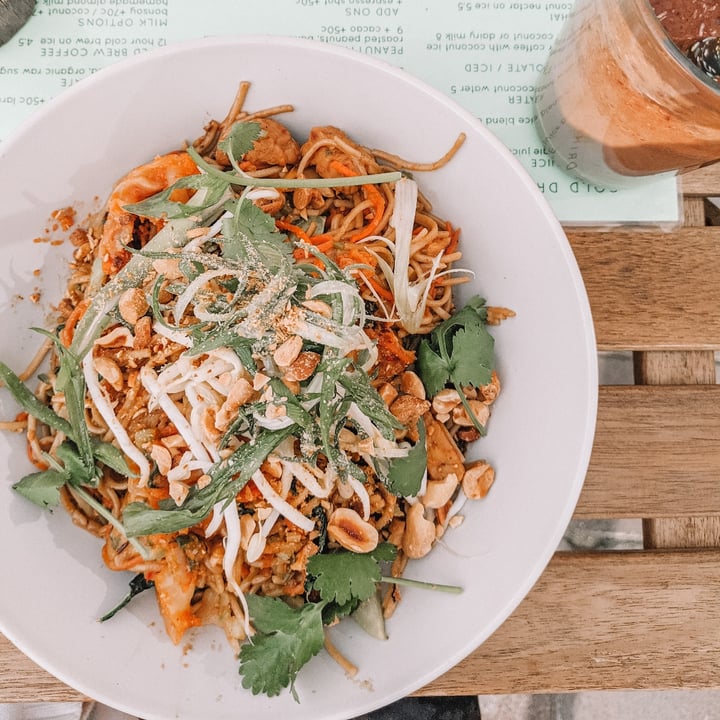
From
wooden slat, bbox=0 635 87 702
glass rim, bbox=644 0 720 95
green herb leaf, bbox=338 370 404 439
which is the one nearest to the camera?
glass rim, bbox=644 0 720 95

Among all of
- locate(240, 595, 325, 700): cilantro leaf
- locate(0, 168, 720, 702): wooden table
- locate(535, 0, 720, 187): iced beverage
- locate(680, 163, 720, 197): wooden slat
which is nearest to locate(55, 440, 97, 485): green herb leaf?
locate(240, 595, 325, 700): cilantro leaf

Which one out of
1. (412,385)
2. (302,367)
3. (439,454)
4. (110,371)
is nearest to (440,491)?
(439,454)

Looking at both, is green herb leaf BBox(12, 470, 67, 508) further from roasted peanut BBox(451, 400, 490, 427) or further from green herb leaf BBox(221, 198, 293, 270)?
roasted peanut BBox(451, 400, 490, 427)

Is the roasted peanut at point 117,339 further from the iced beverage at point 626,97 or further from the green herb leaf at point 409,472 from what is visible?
the iced beverage at point 626,97

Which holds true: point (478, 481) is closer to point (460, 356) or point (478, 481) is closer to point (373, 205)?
point (460, 356)

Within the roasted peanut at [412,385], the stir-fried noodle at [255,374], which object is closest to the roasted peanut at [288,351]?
the stir-fried noodle at [255,374]

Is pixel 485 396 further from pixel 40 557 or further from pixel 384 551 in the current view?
pixel 40 557

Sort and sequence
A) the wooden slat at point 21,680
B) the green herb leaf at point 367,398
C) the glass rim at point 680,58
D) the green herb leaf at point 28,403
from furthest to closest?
the wooden slat at point 21,680 → the green herb leaf at point 28,403 → the green herb leaf at point 367,398 → the glass rim at point 680,58
